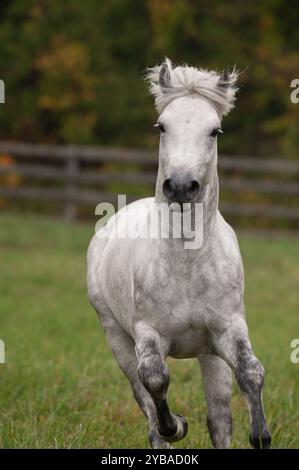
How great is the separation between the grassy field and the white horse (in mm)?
743

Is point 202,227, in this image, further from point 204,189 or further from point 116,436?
point 116,436

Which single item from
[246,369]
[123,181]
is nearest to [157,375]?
[246,369]

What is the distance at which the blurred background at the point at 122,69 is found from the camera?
23016 mm

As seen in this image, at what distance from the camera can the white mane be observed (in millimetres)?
4582

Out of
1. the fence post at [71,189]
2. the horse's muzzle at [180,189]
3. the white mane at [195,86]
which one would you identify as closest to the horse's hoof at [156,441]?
the horse's muzzle at [180,189]

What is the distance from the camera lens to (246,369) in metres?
4.36

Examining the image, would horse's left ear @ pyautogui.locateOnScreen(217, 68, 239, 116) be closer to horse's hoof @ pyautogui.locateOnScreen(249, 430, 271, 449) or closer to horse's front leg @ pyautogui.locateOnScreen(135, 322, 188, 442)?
horse's front leg @ pyautogui.locateOnScreen(135, 322, 188, 442)

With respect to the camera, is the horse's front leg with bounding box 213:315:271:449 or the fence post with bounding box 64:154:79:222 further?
the fence post with bounding box 64:154:79:222

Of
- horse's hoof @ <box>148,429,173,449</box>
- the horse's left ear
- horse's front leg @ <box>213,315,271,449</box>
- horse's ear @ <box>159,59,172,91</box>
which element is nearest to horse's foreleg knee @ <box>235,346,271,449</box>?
horse's front leg @ <box>213,315,271,449</box>

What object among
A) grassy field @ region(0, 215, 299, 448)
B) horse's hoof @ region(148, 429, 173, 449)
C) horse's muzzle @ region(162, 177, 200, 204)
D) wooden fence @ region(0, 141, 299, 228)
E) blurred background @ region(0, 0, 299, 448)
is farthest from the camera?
wooden fence @ region(0, 141, 299, 228)

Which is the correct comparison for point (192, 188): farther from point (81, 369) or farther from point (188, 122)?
point (81, 369)

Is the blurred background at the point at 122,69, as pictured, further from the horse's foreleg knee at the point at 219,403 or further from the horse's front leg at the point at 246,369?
the horse's front leg at the point at 246,369

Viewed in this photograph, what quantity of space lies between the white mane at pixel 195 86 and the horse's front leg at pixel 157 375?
1.21 metres
